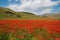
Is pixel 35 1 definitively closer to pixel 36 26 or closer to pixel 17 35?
pixel 36 26

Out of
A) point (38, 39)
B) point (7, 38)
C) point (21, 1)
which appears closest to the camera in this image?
point (38, 39)

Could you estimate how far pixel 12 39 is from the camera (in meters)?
→ 5.10

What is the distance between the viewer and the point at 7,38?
5.23m

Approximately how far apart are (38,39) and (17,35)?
678 millimetres

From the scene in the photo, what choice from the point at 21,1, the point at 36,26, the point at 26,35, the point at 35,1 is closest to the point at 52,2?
the point at 35,1

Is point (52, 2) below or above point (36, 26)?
above

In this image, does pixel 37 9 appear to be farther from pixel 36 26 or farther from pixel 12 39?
pixel 12 39

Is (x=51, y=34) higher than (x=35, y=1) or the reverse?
the reverse

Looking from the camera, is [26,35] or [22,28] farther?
[22,28]

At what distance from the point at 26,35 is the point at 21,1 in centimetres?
378

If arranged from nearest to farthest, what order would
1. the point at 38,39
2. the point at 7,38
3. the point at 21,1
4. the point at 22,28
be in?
the point at 38,39, the point at 7,38, the point at 22,28, the point at 21,1

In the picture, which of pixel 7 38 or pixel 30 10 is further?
pixel 30 10

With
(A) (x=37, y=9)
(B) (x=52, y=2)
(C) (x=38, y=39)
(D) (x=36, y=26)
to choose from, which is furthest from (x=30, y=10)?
(C) (x=38, y=39)

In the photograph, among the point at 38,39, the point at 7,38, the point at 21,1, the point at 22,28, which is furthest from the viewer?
the point at 21,1
